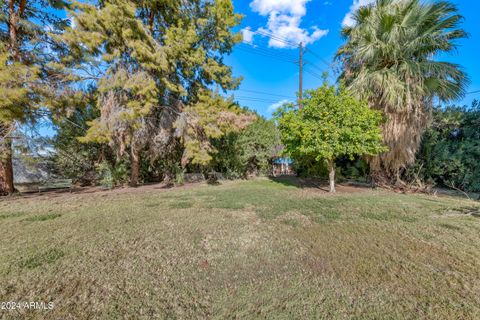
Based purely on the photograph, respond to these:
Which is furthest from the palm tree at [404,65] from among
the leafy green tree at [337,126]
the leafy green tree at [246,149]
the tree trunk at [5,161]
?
the tree trunk at [5,161]

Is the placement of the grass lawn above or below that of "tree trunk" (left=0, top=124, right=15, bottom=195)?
below

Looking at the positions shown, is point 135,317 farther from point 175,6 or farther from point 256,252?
→ point 175,6

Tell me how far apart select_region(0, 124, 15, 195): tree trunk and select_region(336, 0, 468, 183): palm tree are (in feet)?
42.2

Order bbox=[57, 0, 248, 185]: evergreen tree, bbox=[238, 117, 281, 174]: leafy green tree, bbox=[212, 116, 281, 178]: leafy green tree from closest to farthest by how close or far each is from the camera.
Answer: bbox=[57, 0, 248, 185]: evergreen tree
bbox=[212, 116, 281, 178]: leafy green tree
bbox=[238, 117, 281, 174]: leafy green tree

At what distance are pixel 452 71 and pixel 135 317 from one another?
10.4 metres

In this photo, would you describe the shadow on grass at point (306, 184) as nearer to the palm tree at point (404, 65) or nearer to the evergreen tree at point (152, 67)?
the palm tree at point (404, 65)

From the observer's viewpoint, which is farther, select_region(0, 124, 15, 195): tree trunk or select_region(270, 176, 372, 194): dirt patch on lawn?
select_region(270, 176, 372, 194): dirt patch on lawn

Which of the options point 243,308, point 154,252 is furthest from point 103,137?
point 243,308

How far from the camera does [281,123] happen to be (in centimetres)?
809

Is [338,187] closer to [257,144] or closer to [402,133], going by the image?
[402,133]

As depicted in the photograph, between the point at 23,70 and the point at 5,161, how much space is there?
3.58 meters

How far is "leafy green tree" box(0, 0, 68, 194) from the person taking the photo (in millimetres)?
6586

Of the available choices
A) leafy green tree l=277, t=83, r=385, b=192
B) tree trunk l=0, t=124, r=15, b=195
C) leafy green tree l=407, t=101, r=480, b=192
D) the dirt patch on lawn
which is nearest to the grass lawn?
leafy green tree l=277, t=83, r=385, b=192

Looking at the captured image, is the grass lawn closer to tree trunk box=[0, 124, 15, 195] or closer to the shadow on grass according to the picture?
tree trunk box=[0, 124, 15, 195]
